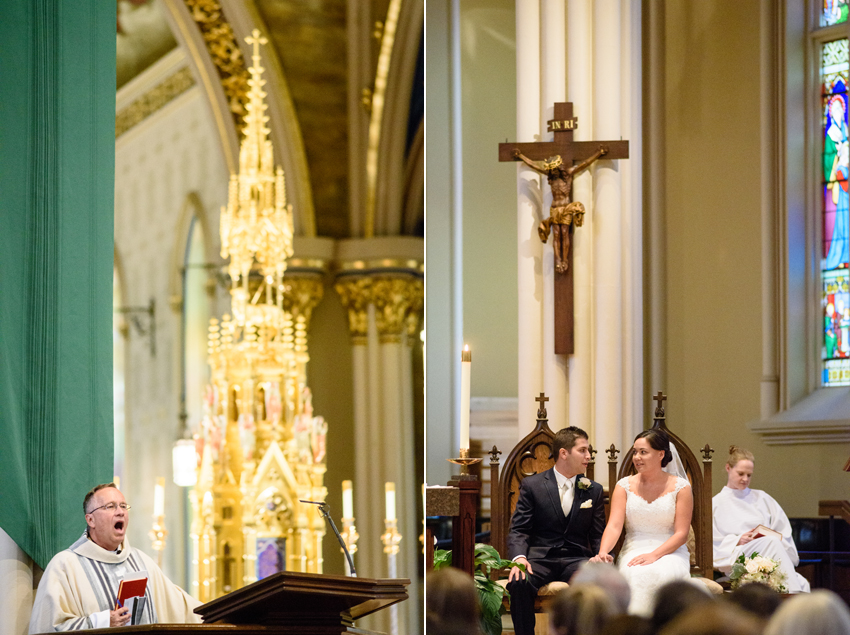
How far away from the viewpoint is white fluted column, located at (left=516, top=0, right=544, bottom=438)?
329 inches

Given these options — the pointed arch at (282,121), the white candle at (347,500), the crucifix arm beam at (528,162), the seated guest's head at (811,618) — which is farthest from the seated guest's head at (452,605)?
the crucifix arm beam at (528,162)

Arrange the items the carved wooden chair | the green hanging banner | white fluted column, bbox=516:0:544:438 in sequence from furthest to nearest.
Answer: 1. white fluted column, bbox=516:0:544:438
2. the carved wooden chair
3. the green hanging banner

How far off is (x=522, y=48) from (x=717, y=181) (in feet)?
7.58

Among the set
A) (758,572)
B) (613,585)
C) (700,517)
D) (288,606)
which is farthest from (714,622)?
(758,572)

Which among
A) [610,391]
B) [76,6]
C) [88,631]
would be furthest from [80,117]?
[610,391]

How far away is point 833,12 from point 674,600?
26.6ft

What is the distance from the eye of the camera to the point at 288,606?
3.58 meters

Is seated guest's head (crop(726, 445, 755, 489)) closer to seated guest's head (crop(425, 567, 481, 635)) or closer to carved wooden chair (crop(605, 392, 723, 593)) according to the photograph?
carved wooden chair (crop(605, 392, 723, 593))

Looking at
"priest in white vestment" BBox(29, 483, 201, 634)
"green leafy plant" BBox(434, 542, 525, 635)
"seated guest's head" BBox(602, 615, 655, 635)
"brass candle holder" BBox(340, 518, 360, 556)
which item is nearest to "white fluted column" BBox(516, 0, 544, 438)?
"brass candle holder" BBox(340, 518, 360, 556)

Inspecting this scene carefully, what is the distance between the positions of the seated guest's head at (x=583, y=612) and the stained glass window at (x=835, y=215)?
7.03 m

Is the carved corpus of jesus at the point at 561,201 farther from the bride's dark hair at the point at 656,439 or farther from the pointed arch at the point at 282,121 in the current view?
the bride's dark hair at the point at 656,439

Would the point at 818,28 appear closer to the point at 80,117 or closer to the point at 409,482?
the point at 409,482

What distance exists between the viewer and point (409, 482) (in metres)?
Answer: 6.45

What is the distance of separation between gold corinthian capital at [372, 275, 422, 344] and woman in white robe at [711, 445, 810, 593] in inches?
91.4
